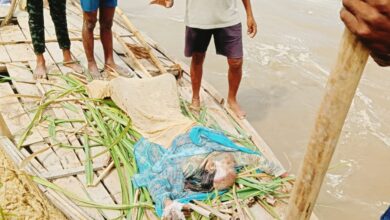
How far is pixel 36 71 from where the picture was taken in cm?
368

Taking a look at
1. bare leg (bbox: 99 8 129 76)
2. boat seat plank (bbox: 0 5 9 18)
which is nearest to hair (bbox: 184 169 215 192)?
bare leg (bbox: 99 8 129 76)

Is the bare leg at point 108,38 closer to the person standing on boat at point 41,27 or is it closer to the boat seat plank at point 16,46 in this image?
the person standing on boat at point 41,27

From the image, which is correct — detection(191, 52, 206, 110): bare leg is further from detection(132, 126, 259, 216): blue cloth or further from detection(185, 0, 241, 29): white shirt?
detection(132, 126, 259, 216): blue cloth

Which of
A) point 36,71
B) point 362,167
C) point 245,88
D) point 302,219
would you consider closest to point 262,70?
point 245,88

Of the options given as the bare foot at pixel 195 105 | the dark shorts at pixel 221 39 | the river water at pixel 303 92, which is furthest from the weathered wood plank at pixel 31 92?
the river water at pixel 303 92

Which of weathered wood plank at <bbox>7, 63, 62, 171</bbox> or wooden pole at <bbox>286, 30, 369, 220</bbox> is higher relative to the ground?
wooden pole at <bbox>286, 30, 369, 220</bbox>

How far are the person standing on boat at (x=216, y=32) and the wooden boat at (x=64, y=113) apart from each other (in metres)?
0.21

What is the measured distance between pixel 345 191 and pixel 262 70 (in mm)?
2501

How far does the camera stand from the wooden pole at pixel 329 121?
2.90 feet

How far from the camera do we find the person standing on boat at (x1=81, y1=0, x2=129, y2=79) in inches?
142

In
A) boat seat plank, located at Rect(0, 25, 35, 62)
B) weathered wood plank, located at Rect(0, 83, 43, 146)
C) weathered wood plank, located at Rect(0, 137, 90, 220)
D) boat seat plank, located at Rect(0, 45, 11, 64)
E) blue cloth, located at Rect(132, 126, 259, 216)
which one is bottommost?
boat seat plank, located at Rect(0, 25, 35, 62)

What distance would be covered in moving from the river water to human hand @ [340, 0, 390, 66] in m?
2.32

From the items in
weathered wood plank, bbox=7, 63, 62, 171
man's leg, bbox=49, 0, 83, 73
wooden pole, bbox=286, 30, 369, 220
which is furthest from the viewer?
man's leg, bbox=49, 0, 83, 73

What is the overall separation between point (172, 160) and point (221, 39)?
4.12ft
